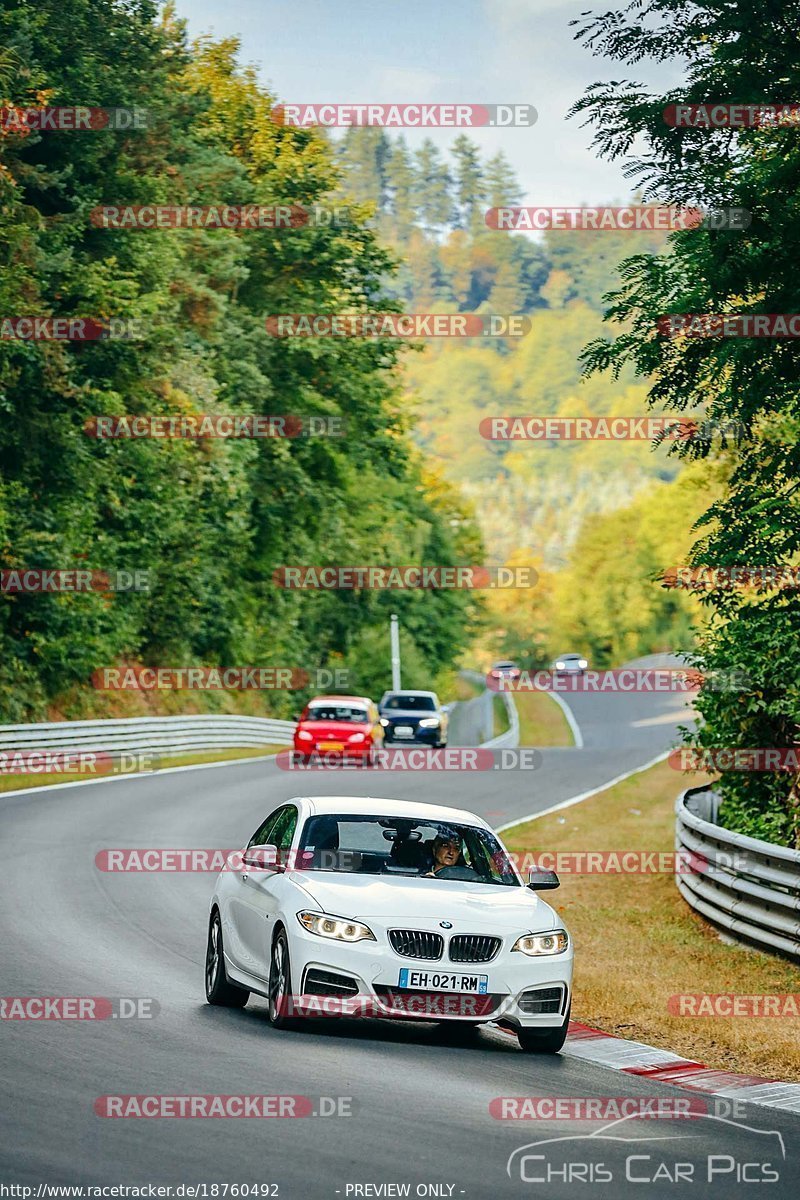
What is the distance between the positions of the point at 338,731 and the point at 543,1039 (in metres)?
30.2

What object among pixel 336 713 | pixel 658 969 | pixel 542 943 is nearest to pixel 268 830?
pixel 542 943

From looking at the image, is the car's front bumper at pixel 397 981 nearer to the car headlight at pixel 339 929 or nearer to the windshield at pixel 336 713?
the car headlight at pixel 339 929

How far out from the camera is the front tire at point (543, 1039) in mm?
10680

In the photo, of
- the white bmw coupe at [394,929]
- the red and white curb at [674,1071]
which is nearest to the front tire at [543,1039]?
the white bmw coupe at [394,929]

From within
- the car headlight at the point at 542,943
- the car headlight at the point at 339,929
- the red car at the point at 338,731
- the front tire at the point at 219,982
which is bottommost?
the red car at the point at 338,731

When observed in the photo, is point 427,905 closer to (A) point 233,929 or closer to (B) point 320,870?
(B) point 320,870

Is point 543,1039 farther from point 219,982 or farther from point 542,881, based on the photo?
point 219,982

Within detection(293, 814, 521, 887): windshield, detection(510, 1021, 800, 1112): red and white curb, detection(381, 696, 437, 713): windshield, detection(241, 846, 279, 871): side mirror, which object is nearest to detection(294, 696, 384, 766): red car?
detection(381, 696, 437, 713): windshield

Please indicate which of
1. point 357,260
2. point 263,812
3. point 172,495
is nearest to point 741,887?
point 263,812

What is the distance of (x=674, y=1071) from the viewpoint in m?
10.3

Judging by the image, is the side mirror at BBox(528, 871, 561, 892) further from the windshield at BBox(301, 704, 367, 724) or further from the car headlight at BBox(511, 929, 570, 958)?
the windshield at BBox(301, 704, 367, 724)

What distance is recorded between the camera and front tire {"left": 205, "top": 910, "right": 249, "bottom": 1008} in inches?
463

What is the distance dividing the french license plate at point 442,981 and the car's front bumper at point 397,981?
0.8 inches

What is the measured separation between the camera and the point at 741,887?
16.0 m
